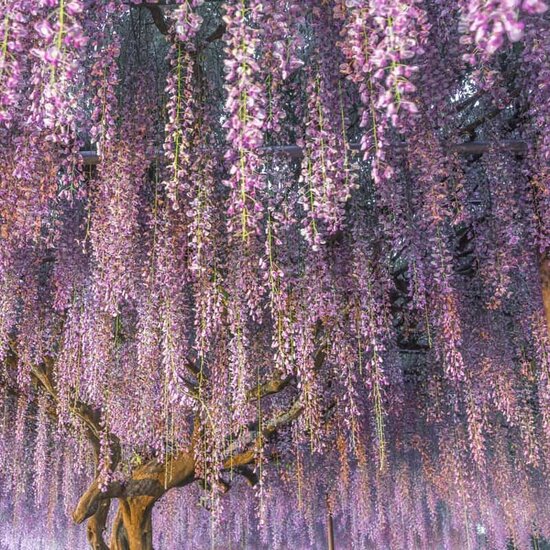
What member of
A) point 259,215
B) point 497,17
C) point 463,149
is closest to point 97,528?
point 259,215

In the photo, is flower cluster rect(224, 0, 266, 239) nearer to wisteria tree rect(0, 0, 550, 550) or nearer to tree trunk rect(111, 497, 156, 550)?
wisteria tree rect(0, 0, 550, 550)

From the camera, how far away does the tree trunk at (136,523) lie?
489cm

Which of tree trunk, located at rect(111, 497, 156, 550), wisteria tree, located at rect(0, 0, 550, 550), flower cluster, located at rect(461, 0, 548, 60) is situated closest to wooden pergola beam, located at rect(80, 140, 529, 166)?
wisteria tree, located at rect(0, 0, 550, 550)

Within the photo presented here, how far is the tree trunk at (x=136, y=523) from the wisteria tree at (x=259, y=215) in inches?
0.8

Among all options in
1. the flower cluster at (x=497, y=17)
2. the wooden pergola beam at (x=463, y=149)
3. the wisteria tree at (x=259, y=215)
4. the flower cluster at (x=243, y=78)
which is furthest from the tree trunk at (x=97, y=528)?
the flower cluster at (x=497, y=17)

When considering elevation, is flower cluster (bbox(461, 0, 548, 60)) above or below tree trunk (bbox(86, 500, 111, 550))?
above

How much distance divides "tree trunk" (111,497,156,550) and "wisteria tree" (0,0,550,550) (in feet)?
0.07

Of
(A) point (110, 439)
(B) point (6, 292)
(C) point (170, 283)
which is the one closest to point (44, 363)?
(A) point (110, 439)

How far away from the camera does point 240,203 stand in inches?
75.7

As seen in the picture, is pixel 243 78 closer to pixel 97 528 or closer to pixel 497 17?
pixel 497 17

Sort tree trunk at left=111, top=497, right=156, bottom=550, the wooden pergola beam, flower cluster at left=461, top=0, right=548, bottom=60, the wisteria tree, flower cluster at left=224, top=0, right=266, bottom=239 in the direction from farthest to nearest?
tree trunk at left=111, top=497, right=156, bottom=550 → the wooden pergola beam → the wisteria tree → flower cluster at left=224, top=0, right=266, bottom=239 → flower cluster at left=461, top=0, right=548, bottom=60

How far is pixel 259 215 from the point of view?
6.98 feet

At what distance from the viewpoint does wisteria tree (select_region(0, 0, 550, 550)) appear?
5.54ft

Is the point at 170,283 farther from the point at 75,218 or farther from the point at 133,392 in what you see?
the point at 133,392
